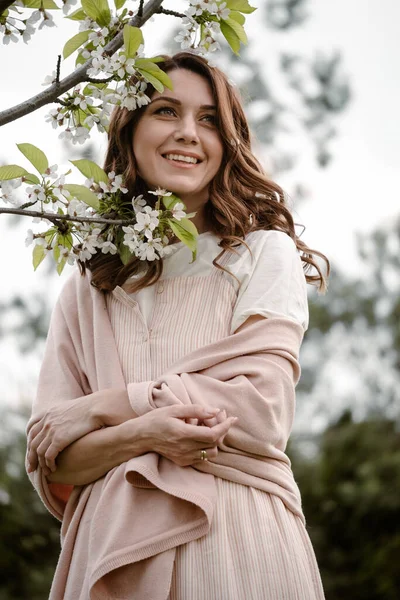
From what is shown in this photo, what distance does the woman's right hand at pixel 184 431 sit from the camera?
1.64 meters

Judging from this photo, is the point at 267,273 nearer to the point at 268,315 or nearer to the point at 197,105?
the point at 268,315

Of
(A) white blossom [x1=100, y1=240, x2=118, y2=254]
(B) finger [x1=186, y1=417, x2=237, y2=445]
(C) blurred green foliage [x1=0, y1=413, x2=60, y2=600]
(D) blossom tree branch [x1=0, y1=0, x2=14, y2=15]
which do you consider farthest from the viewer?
(C) blurred green foliage [x1=0, y1=413, x2=60, y2=600]

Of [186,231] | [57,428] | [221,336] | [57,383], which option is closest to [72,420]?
[57,428]

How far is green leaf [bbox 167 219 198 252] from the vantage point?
1688 mm

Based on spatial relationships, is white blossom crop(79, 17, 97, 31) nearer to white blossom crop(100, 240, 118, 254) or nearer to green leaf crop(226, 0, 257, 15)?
green leaf crop(226, 0, 257, 15)

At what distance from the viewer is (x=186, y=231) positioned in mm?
1709

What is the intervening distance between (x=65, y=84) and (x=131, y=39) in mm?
136

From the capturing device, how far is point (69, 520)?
1888 mm

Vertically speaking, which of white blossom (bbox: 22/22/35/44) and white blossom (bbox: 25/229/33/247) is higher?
white blossom (bbox: 22/22/35/44)

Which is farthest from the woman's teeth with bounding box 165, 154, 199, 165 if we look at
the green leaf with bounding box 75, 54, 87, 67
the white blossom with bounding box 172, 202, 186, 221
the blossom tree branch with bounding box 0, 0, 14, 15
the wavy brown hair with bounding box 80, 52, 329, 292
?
the blossom tree branch with bounding box 0, 0, 14, 15

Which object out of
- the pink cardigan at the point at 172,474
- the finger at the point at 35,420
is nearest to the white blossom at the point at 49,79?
the pink cardigan at the point at 172,474

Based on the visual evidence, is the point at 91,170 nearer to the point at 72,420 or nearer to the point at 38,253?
the point at 38,253

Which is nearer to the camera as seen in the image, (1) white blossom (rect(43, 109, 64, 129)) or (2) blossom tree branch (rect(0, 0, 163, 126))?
(2) blossom tree branch (rect(0, 0, 163, 126))

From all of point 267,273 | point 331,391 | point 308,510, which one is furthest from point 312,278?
point 331,391
